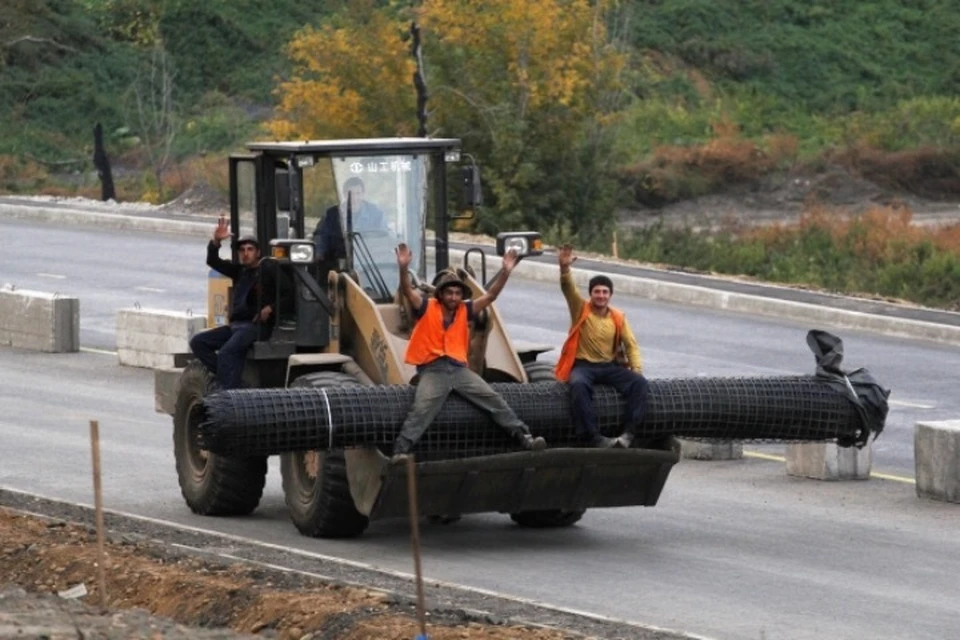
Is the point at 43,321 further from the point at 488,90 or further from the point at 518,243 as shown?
the point at 488,90

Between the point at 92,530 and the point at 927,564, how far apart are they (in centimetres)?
569

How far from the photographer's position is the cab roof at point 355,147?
49.8ft

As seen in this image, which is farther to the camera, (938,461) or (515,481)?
(938,461)

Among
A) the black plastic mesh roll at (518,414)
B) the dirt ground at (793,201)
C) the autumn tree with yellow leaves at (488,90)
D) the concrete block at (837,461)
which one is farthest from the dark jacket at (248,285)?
the dirt ground at (793,201)

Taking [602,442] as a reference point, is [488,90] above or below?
above

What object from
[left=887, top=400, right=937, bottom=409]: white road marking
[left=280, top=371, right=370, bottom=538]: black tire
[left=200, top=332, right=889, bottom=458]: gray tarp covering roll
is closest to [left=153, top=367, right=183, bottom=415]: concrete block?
[left=280, top=371, right=370, bottom=538]: black tire

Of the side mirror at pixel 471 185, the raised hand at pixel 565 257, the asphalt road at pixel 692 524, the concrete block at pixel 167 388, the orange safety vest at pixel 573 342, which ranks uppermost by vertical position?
the side mirror at pixel 471 185

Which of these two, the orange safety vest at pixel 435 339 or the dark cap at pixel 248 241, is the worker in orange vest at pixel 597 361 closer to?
the orange safety vest at pixel 435 339

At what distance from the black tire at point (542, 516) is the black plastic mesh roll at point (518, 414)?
83 centimetres

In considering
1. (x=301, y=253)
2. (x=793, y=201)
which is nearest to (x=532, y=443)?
(x=301, y=253)

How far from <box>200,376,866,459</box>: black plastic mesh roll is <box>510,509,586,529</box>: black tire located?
1.25 meters

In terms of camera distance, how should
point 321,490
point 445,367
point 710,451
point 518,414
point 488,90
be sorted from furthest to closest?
point 488,90
point 710,451
point 321,490
point 518,414
point 445,367

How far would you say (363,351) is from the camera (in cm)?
1493

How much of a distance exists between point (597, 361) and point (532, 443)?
0.87 metres
